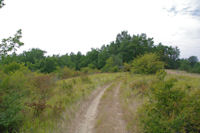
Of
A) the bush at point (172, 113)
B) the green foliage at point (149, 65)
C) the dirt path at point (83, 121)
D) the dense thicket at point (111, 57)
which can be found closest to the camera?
the bush at point (172, 113)

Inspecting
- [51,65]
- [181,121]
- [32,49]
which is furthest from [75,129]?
[32,49]

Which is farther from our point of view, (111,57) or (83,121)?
(111,57)

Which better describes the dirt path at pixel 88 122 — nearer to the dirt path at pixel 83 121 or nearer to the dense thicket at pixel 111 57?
the dirt path at pixel 83 121

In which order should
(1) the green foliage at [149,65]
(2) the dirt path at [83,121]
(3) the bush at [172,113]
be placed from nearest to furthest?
(3) the bush at [172,113] → (2) the dirt path at [83,121] → (1) the green foliage at [149,65]

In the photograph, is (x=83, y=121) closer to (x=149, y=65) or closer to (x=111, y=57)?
(x=149, y=65)

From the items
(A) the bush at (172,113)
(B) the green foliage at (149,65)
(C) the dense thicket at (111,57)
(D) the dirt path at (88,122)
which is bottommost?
(D) the dirt path at (88,122)

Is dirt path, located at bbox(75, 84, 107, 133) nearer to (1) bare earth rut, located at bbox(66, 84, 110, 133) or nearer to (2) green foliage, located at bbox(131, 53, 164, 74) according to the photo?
(1) bare earth rut, located at bbox(66, 84, 110, 133)

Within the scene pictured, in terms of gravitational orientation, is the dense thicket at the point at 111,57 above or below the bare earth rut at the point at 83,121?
above

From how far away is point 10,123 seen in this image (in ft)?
13.7

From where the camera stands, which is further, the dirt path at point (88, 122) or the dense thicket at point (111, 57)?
the dense thicket at point (111, 57)

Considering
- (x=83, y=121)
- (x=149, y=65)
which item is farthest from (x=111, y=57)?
(x=83, y=121)

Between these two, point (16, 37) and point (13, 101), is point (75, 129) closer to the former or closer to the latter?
point (13, 101)

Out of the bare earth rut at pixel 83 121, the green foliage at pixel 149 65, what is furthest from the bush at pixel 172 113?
the green foliage at pixel 149 65

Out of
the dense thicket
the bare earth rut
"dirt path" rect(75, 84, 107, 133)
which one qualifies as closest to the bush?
"dirt path" rect(75, 84, 107, 133)
